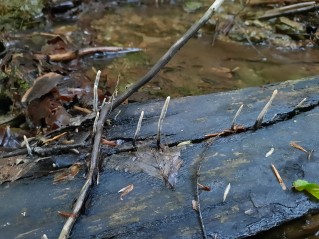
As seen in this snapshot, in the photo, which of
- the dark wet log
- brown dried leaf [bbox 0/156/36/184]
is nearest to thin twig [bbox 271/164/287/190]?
the dark wet log

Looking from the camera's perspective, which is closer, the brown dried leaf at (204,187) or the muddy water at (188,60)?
the brown dried leaf at (204,187)

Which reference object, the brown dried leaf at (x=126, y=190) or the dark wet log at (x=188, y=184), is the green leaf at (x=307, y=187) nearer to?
the dark wet log at (x=188, y=184)

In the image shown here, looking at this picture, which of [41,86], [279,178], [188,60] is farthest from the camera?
[188,60]

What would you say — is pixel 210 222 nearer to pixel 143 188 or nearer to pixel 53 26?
pixel 143 188

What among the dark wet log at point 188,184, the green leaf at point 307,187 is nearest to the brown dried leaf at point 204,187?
the dark wet log at point 188,184

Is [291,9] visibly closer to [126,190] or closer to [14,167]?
[126,190]

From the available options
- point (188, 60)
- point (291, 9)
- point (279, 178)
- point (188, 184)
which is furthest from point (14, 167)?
point (291, 9)

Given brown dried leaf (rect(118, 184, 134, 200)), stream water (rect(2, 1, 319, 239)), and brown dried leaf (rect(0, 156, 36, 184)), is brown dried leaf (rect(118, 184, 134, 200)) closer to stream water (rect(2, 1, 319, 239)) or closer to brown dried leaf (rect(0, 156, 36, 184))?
brown dried leaf (rect(0, 156, 36, 184))
